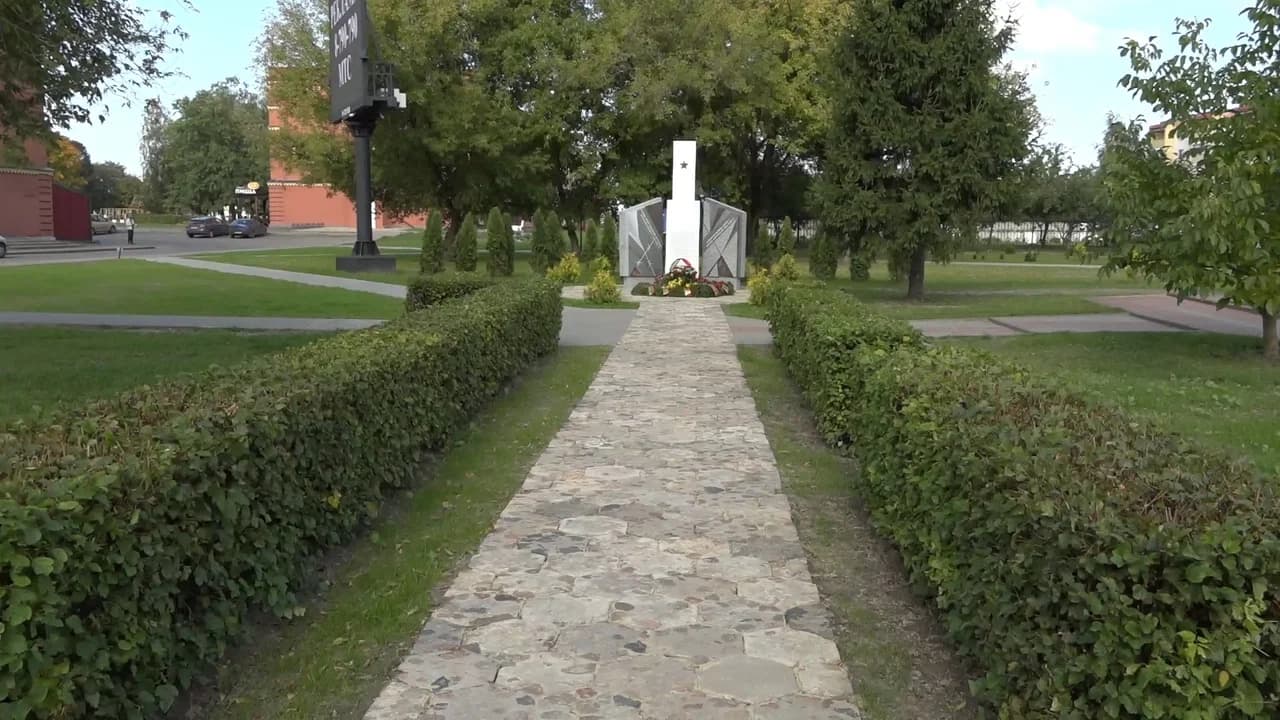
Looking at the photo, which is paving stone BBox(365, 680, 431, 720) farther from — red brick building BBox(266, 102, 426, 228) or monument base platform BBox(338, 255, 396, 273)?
red brick building BBox(266, 102, 426, 228)

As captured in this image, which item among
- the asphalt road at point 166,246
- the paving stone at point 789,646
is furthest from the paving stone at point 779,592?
the asphalt road at point 166,246

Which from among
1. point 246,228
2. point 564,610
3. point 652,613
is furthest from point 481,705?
point 246,228

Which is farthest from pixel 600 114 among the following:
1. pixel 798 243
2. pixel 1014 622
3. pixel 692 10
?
pixel 1014 622

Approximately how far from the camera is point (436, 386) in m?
7.08

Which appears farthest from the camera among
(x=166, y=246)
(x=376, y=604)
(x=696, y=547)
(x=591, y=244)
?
(x=166, y=246)

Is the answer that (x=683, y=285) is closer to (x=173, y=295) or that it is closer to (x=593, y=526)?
(x=173, y=295)

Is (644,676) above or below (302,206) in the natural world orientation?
below

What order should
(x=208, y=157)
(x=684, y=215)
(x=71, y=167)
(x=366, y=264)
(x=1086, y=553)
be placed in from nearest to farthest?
(x=1086, y=553)
(x=684, y=215)
(x=366, y=264)
(x=71, y=167)
(x=208, y=157)

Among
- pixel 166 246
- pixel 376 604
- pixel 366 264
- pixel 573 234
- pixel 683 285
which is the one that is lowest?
pixel 376 604

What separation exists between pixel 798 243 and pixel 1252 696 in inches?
1947

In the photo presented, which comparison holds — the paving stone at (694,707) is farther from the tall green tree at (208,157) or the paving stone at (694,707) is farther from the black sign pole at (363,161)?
the tall green tree at (208,157)

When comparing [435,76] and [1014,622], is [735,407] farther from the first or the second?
[435,76]

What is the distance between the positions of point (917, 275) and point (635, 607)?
1942cm

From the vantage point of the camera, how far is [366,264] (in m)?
29.1
